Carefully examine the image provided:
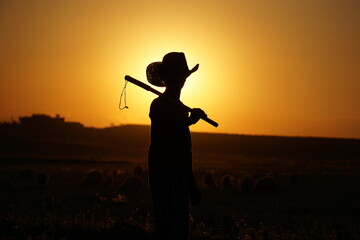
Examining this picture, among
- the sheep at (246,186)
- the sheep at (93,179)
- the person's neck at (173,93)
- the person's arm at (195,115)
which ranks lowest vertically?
the sheep at (93,179)

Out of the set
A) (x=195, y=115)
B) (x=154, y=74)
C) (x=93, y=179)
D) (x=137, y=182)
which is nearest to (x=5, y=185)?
(x=93, y=179)

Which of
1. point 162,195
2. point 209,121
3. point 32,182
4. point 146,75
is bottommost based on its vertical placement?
point 32,182

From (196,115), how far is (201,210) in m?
18.1

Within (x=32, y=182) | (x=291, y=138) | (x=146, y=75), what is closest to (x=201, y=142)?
(x=291, y=138)

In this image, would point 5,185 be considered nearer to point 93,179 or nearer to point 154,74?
point 93,179

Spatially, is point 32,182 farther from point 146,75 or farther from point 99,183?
point 146,75

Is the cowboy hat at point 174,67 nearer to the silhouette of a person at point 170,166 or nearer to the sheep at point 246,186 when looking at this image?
the silhouette of a person at point 170,166

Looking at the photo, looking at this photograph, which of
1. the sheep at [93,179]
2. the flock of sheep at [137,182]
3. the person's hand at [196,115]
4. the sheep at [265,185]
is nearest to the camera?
the person's hand at [196,115]

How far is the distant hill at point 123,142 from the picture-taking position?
11462 centimetres

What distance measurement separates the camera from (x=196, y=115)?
643 centimetres

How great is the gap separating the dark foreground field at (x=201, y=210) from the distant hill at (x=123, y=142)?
238 feet

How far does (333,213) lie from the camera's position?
A: 2517 centimetres

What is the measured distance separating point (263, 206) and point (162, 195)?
20930 millimetres

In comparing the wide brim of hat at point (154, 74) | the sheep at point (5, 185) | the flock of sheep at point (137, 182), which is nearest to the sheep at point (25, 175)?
the flock of sheep at point (137, 182)
